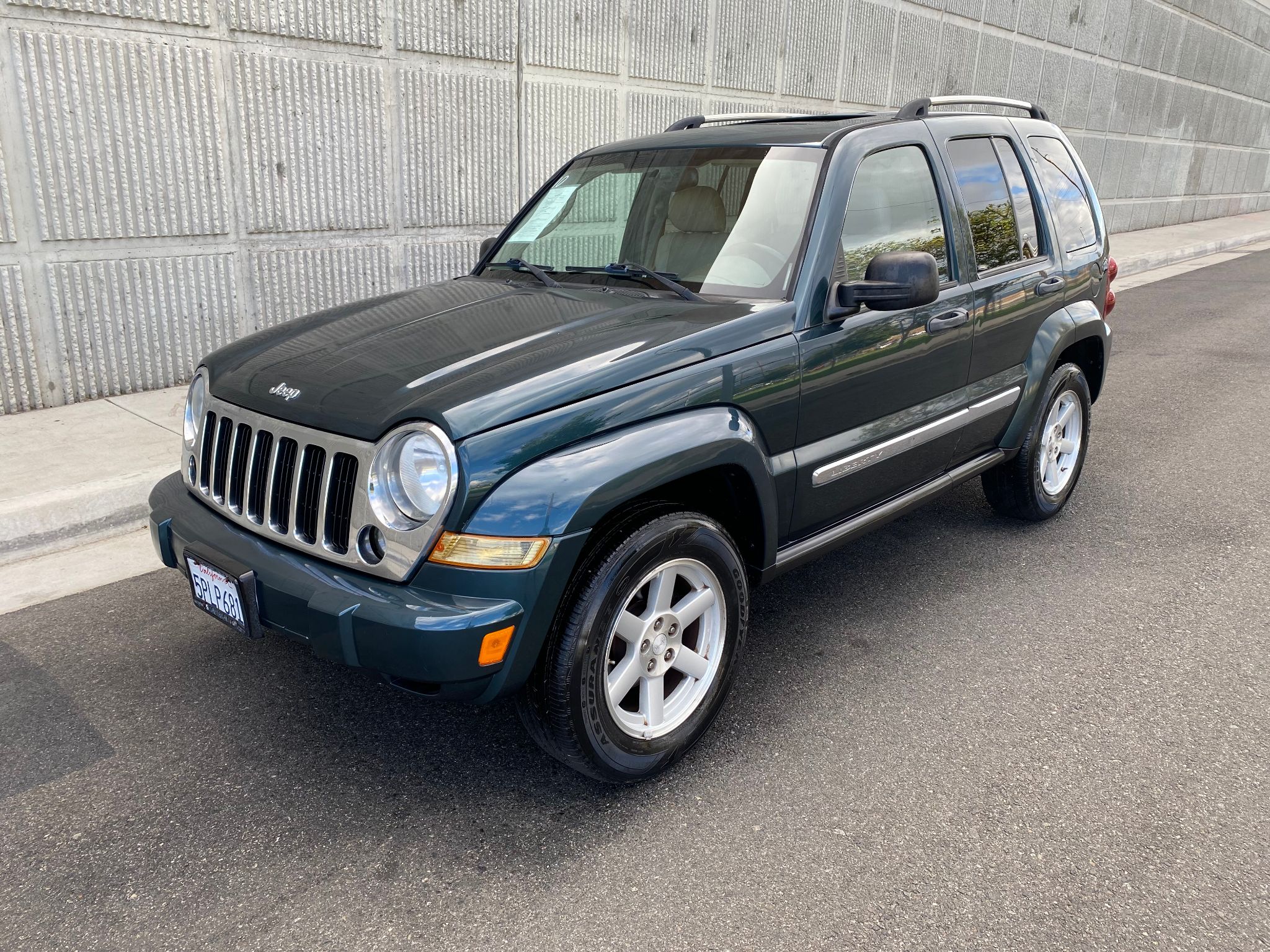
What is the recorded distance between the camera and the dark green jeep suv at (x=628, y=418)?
2531 mm

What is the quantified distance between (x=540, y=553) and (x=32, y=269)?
16.1 ft

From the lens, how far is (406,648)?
243 cm

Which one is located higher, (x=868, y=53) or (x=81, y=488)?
(x=868, y=53)

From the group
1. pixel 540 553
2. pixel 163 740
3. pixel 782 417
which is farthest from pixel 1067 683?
pixel 163 740

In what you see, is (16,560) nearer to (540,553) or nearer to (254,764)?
(254,764)

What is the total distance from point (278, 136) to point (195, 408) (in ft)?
13.7

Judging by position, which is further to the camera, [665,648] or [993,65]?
[993,65]

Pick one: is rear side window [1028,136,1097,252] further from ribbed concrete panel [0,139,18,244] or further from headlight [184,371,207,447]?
ribbed concrete panel [0,139,18,244]

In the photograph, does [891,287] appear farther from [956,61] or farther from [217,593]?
[956,61]

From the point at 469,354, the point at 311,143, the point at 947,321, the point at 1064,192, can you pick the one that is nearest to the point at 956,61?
the point at 311,143

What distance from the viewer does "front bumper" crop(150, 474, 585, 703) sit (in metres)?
2.43

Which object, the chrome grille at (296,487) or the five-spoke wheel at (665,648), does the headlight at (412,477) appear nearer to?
the chrome grille at (296,487)

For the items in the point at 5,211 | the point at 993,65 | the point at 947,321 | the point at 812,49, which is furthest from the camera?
the point at 993,65

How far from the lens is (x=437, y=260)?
7984mm
